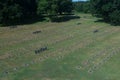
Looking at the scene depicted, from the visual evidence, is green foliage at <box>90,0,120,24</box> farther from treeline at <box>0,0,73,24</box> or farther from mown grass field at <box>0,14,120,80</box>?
mown grass field at <box>0,14,120,80</box>

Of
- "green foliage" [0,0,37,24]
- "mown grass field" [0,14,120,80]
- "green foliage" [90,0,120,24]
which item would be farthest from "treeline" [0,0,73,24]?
"mown grass field" [0,14,120,80]

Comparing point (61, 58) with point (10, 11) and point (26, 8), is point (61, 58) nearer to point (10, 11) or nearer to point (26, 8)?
point (10, 11)

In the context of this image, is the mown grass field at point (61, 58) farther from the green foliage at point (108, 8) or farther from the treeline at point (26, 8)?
the green foliage at point (108, 8)

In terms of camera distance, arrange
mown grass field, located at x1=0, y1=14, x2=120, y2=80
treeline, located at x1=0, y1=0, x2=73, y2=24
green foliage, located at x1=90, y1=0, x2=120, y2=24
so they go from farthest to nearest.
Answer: green foliage, located at x1=90, y1=0, x2=120, y2=24 < treeline, located at x1=0, y1=0, x2=73, y2=24 < mown grass field, located at x1=0, y1=14, x2=120, y2=80

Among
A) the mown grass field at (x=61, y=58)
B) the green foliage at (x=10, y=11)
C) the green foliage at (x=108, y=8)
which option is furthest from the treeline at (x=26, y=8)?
the mown grass field at (x=61, y=58)

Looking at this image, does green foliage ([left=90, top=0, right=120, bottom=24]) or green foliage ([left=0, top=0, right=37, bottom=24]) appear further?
green foliage ([left=90, top=0, right=120, bottom=24])

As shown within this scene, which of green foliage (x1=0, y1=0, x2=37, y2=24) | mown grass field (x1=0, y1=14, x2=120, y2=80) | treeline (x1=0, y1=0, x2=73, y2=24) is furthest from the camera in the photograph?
treeline (x1=0, y1=0, x2=73, y2=24)
